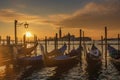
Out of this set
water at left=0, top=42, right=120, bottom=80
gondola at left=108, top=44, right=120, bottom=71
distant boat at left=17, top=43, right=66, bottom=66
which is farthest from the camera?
distant boat at left=17, top=43, right=66, bottom=66

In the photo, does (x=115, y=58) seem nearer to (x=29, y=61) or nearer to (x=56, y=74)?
(x=56, y=74)

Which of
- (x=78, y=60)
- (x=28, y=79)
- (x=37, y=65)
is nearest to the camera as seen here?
(x=28, y=79)

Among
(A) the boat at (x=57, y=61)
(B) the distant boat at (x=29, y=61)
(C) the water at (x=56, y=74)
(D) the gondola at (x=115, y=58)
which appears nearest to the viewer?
(C) the water at (x=56, y=74)

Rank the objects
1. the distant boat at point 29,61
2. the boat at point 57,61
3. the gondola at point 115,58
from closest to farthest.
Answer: the boat at point 57,61, the gondola at point 115,58, the distant boat at point 29,61

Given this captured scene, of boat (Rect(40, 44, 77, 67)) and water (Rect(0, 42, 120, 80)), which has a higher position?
boat (Rect(40, 44, 77, 67))

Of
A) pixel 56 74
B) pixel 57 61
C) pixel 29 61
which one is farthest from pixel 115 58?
pixel 29 61

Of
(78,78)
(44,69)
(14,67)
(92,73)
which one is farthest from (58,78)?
(14,67)

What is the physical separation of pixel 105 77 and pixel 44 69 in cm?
847

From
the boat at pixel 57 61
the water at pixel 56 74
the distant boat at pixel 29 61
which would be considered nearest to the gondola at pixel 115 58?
the water at pixel 56 74

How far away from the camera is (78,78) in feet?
83.3

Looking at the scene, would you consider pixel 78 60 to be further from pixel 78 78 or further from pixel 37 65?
pixel 78 78

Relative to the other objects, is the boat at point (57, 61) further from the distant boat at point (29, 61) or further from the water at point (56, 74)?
the distant boat at point (29, 61)

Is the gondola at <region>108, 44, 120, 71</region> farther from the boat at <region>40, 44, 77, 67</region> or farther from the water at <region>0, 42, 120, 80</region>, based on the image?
the boat at <region>40, 44, 77, 67</region>

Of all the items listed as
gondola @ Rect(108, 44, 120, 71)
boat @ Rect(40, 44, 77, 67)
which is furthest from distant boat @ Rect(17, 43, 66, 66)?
gondola @ Rect(108, 44, 120, 71)
